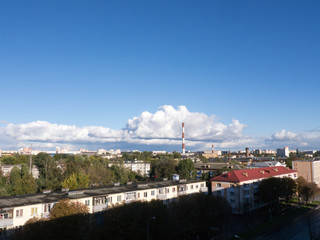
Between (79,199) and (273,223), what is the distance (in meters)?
43.8

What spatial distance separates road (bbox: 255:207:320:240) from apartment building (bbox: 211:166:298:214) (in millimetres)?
10738

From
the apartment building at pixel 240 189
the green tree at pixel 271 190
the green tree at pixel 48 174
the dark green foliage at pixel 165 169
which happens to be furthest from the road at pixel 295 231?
the green tree at pixel 48 174

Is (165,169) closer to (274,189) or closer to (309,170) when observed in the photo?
(309,170)

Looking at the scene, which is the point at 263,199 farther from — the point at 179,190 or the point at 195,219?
the point at 195,219

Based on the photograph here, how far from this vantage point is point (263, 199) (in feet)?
244

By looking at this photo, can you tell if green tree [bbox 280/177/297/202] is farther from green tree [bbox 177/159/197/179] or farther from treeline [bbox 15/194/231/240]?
green tree [bbox 177/159/197/179]

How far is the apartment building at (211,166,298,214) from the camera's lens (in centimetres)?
7206

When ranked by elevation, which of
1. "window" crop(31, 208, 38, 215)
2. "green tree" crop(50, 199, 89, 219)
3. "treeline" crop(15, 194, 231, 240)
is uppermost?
"green tree" crop(50, 199, 89, 219)

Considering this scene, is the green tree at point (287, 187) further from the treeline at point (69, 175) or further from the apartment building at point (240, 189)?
the treeline at point (69, 175)

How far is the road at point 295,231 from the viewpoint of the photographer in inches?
2047

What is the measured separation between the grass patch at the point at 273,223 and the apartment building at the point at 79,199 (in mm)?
17998

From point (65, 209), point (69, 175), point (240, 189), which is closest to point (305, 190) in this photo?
point (240, 189)

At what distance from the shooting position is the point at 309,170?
10438cm

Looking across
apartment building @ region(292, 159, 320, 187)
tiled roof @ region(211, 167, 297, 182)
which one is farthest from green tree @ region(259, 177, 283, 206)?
apartment building @ region(292, 159, 320, 187)
